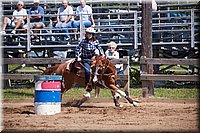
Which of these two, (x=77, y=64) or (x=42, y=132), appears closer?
(x=42, y=132)

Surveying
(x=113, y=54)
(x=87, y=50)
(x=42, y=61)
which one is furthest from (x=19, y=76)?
(x=87, y=50)

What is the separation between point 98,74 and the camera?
48.8 feet

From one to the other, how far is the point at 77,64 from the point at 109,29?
6.08m

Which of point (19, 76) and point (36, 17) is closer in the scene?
point (19, 76)

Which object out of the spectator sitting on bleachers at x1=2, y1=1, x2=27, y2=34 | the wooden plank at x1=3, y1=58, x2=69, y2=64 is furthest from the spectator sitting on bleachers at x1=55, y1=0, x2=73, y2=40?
the wooden plank at x1=3, y1=58, x2=69, y2=64

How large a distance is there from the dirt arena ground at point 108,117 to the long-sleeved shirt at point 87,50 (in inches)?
51.3

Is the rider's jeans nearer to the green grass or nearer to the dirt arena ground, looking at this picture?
the dirt arena ground

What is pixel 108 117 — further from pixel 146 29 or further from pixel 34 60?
pixel 34 60

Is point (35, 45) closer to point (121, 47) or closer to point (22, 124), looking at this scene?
point (121, 47)

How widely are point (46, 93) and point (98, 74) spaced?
2.11 m

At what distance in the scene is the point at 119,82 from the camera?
16984 mm

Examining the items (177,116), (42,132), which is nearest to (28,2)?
(177,116)

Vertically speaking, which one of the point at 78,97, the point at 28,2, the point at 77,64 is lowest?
the point at 78,97

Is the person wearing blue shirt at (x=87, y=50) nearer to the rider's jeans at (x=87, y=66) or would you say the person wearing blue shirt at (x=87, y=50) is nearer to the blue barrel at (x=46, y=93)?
A: the rider's jeans at (x=87, y=66)
